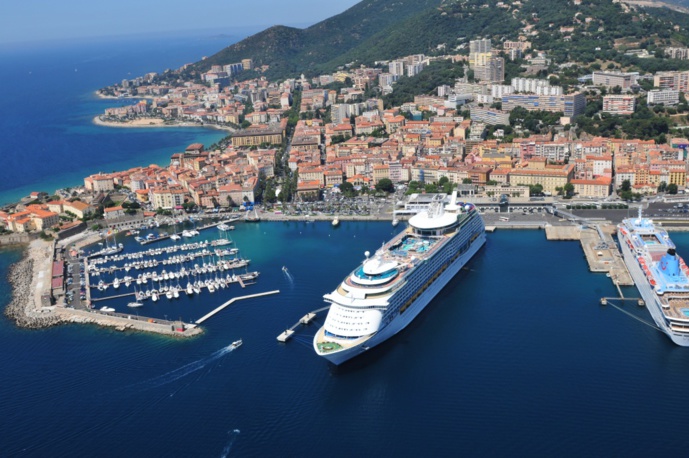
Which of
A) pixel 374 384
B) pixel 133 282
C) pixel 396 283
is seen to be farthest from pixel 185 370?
pixel 133 282

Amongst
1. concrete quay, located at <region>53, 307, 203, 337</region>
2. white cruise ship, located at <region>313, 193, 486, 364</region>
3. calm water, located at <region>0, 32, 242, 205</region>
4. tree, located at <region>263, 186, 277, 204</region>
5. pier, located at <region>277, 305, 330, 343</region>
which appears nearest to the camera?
white cruise ship, located at <region>313, 193, 486, 364</region>

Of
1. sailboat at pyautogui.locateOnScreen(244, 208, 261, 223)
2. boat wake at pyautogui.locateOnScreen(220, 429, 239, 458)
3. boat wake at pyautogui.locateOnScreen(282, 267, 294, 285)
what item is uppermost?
sailboat at pyautogui.locateOnScreen(244, 208, 261, 223)

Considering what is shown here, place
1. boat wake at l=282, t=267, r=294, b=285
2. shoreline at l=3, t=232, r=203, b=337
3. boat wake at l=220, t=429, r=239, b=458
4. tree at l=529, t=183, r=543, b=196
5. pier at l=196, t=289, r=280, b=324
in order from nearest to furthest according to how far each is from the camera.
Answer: boat wake at l=220, t=429, r=239, b=458 < shoreline at l=3, t=232, r=203, b=337 < pier at l=196, t=289, r=280, b=324 < boat wake at l=282, t=267, r=294, b=285 < tree at l=529, t=183, r=543, b=196

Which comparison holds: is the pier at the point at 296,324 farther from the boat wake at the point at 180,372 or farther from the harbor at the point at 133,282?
the harbor at the point at 133,282

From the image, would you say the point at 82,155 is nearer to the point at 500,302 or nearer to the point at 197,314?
the point at 197,314

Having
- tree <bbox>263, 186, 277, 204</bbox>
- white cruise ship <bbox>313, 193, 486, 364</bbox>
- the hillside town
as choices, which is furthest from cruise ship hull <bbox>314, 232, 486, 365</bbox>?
tree <bbox>263, 186, 277, 204</bbox>

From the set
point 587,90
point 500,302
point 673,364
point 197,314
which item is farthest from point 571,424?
point 587,90

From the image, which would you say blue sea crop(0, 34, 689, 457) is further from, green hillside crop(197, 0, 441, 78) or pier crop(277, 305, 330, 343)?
green hillside crop(197, 0, 441, 78)
